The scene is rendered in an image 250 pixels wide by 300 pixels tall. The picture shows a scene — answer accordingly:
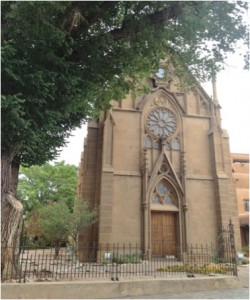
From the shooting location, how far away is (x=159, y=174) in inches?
912

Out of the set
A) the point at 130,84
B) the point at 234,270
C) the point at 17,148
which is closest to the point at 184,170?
the point at 130,84

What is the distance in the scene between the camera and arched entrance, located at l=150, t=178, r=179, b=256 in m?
21.9

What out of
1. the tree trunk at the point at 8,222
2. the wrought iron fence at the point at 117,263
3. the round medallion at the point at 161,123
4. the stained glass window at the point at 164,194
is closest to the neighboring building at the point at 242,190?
the wrought iron fence at the point at 117,263

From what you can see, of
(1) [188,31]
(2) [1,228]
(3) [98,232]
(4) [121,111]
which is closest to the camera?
(2) [1,228]

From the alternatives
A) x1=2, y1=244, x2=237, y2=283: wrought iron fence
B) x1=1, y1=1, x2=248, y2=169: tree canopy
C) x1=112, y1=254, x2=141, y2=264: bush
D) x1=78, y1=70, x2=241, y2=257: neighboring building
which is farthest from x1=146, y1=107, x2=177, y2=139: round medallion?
x1=1, y1=1, x2=248, y2=169: tree canopy

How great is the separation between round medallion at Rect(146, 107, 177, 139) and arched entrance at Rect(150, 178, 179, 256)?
395 centimetres

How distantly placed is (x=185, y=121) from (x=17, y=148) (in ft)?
58.6

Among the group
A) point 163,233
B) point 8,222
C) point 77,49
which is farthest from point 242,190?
point 8,222

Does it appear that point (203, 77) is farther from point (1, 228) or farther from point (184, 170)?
→ point (184, 170)

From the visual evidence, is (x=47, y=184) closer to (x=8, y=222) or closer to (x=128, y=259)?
(x=128, y=259)

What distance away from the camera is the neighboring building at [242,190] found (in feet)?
108

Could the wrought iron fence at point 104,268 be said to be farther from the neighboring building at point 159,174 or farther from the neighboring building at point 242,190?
the neighboring building at point 242,190

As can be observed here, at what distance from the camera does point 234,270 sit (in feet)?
38.6

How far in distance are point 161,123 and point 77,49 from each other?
48.3 feet
